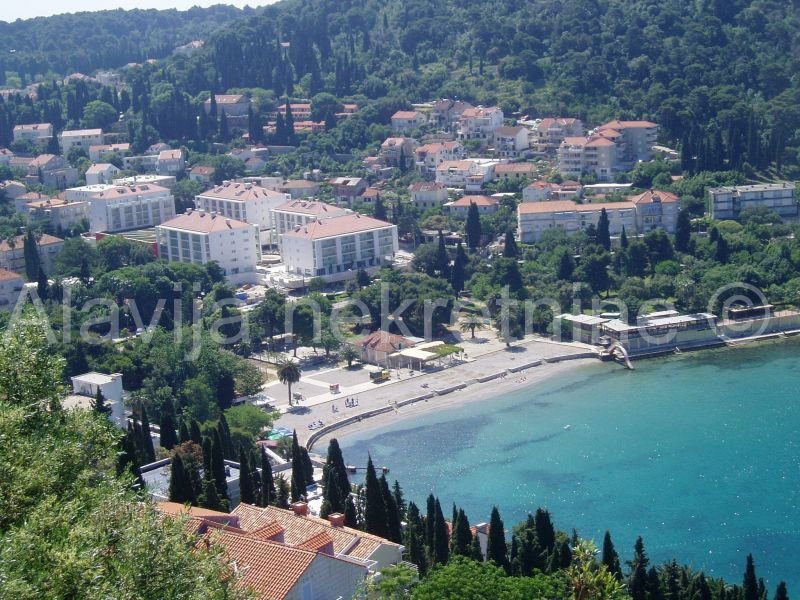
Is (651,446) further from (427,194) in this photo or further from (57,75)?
(57,75)

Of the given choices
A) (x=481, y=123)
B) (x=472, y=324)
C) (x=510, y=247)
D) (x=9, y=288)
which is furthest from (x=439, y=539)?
(x=481, y=123)

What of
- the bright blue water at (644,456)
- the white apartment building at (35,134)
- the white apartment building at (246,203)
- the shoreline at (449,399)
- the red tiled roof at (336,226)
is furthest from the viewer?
the white apartment building at (35,134)

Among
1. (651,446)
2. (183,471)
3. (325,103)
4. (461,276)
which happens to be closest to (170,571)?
(183,471)

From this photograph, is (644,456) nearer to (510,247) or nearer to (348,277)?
(510,247)

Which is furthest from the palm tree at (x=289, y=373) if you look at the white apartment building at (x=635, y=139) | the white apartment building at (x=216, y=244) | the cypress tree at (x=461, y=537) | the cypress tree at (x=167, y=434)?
the white apartment building at (x=635, y=139)

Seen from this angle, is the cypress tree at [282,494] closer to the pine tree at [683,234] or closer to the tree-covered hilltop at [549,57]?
the pine tree at [683,234]

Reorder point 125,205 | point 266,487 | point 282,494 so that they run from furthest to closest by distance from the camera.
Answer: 1. point 125,205
2. point 282,494
3. point 266,487
